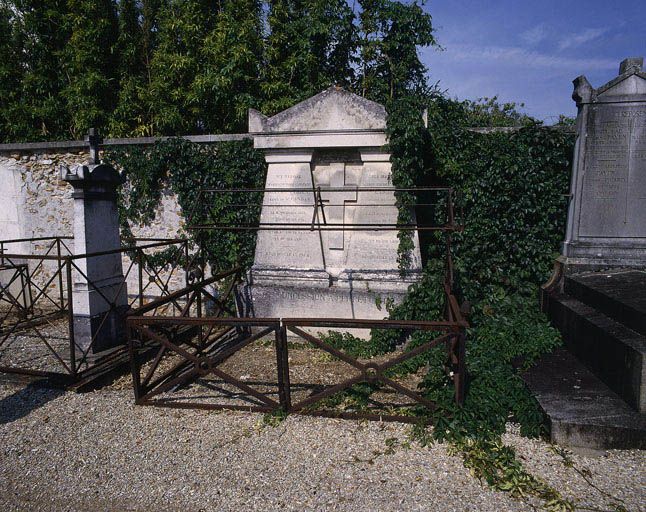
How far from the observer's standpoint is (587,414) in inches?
141

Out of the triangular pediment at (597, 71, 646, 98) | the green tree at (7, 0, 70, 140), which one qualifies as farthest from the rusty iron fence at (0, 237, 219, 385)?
the green tree at (7, 0, 70, 140)

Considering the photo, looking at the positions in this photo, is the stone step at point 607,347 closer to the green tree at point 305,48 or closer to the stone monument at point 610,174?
the stone monument at point 610,174

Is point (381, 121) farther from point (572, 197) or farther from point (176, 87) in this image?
point (176, 87)

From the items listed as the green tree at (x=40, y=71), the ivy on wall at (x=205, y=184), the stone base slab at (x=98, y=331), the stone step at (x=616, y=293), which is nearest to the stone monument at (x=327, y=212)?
the ivy on wall at (x=205, y=184)

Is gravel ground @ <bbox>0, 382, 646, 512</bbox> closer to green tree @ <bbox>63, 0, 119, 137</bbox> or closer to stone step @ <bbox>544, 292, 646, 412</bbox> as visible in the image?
stone step @ <bbox>544, 292, 646, 412</bbox>

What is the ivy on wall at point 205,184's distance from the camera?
7383 mm

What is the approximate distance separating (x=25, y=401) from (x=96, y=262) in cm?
185

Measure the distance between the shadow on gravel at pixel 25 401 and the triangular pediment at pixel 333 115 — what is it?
4218 millimetres

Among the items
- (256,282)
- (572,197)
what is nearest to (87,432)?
(256,282)

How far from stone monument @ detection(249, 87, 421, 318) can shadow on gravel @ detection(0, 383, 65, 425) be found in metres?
2.59

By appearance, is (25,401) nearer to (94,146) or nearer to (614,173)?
(94,146)

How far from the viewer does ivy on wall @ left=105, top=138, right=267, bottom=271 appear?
7.38 meters

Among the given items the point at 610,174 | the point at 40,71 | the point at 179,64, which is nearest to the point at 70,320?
the point at 610,174

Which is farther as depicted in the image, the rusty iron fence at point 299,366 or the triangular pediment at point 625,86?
the triangular pediment at point 625,86
